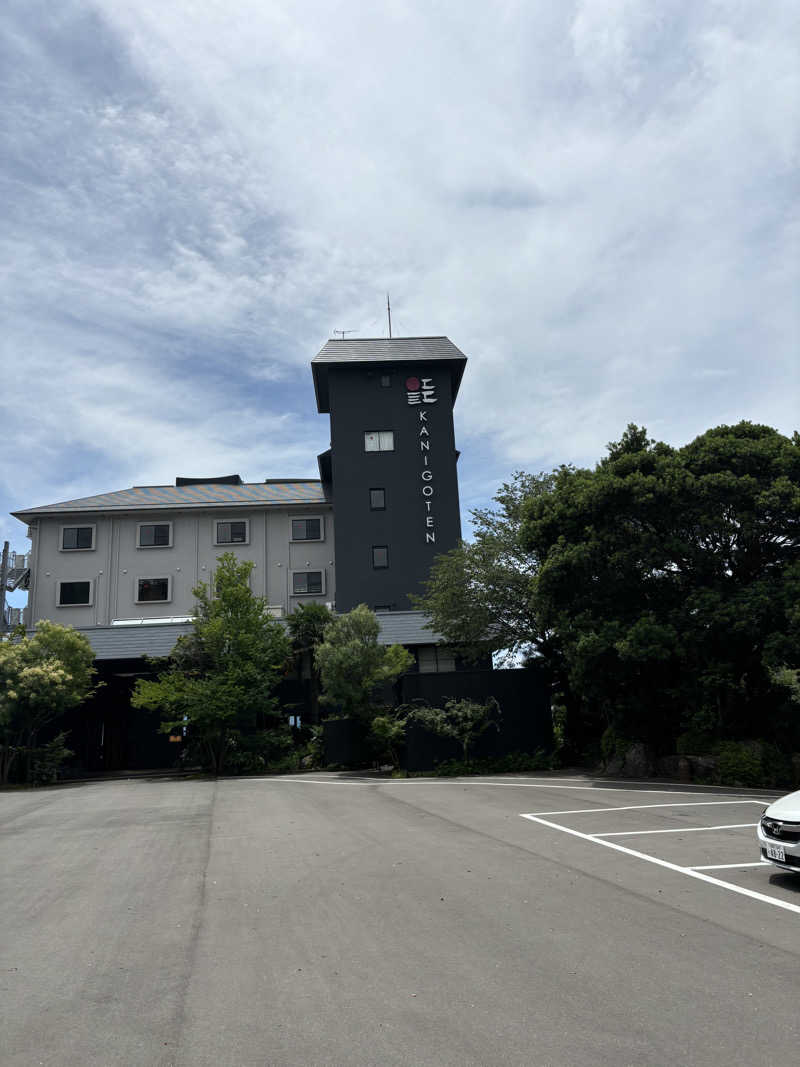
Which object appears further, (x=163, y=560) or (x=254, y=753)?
(x=163, y=560)

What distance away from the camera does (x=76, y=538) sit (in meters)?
39.3

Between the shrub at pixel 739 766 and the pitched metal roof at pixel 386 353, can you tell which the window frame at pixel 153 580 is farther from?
the shrub at pixel 739 766

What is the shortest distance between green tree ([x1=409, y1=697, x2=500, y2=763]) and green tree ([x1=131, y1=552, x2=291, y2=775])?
228 inches

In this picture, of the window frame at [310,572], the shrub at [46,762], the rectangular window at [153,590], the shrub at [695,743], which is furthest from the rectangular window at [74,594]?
the shrub at [695,743]

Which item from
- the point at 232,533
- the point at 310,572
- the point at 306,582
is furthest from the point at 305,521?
the point at 232,533

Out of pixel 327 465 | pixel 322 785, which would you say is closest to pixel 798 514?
pixel 322 785

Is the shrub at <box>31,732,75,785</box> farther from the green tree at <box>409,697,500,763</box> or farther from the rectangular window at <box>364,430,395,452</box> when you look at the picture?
the rectangular window at <box>364,430,395,452</box>

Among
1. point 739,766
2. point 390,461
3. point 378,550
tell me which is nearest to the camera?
point 739,766

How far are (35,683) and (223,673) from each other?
5826mm

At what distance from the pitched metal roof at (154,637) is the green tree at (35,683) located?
2.95m

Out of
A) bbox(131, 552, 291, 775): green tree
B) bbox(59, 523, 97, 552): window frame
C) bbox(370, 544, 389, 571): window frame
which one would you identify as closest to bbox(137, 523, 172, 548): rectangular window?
bbox(59, 523, 97, 552): window frame

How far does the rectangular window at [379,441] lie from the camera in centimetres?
3869

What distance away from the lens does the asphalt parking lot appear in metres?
4.07

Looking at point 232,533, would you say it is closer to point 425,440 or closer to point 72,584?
point 72,584
